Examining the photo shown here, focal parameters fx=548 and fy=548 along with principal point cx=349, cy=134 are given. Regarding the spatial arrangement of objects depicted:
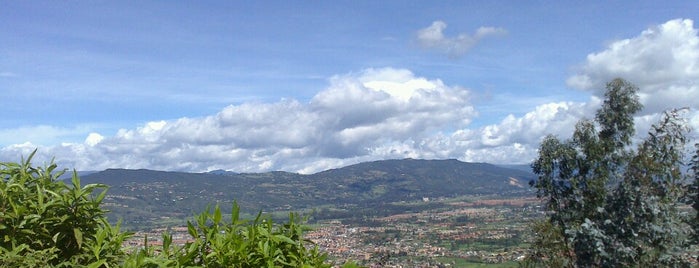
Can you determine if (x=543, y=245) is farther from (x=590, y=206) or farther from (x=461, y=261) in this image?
(x=461, y=261)

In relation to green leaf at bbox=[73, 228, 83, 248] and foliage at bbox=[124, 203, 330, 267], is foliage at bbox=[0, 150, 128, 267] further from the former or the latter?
foliage at bbox=[124, 203, 330, 267]

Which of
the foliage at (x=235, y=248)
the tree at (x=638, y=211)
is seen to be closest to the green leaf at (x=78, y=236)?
the foliage at (x=235, y=248)

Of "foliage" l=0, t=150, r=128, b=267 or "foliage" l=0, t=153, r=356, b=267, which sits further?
"foliage" l=0, t=150, r=128, b=267

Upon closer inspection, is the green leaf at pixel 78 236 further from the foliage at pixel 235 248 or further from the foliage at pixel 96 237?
the foliage at pixel 235 248

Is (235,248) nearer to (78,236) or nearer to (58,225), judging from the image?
(78,236)

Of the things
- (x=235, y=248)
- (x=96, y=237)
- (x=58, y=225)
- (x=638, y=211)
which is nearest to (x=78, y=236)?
(x=96, y=237)

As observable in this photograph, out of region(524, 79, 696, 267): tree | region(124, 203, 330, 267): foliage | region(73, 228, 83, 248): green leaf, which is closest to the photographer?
region(124, 203, 330, 267): foliage

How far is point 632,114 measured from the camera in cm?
1489

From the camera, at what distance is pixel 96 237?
7.61 feet

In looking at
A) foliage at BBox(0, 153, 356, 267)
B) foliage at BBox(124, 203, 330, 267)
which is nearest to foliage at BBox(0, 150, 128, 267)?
foliage at BBox(0, 153, 356, 267)

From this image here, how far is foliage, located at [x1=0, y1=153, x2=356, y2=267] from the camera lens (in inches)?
85.6

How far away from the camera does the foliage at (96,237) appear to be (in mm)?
2174

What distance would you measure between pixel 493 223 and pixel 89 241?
145 metres

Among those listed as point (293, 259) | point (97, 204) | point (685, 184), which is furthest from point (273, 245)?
point (685, 184)
